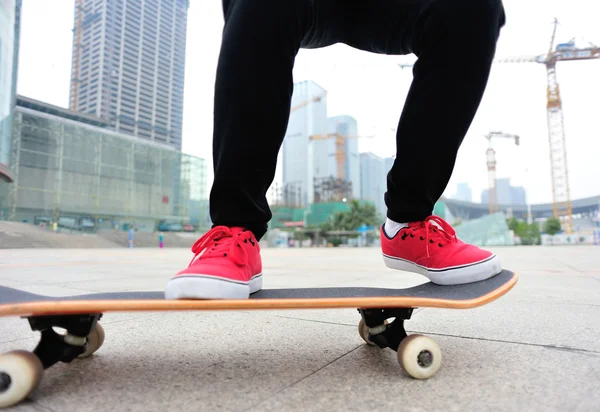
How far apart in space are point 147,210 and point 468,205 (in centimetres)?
5122

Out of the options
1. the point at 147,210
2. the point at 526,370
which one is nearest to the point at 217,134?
the point at 526,370

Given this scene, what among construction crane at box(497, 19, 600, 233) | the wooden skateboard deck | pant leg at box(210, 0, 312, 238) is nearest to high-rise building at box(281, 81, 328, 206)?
construction crane at box(497, 19, 600, 233)

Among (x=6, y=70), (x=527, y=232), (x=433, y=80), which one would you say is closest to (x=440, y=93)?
(x=433, y=80)

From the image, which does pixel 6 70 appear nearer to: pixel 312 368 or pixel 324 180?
pixel 312 368

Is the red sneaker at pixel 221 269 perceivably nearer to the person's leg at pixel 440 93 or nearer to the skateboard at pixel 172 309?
the skateboard at pixel 172 309

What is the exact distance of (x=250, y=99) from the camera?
0.67 metres

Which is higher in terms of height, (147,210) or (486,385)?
(147,210)

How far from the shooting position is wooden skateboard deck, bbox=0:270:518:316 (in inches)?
18.3

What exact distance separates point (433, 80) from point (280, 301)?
53 cm

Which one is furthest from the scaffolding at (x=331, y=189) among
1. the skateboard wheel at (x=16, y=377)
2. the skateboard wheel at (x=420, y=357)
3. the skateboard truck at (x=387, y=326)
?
the skateboard wheel at (x=16, y=377)

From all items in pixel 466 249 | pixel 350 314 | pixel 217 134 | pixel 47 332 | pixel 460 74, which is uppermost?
pixel 460 74

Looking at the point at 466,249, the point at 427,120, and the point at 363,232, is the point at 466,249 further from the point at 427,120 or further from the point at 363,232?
the point at 363,232

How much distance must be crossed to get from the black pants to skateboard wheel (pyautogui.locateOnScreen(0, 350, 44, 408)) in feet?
1.14

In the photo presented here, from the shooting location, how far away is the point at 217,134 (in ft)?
2.31
